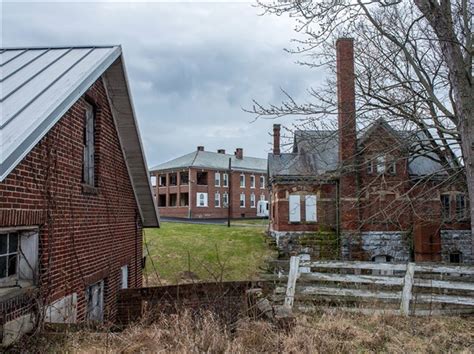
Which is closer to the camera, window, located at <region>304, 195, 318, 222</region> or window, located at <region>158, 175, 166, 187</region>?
window, located at <region>304, 195, 318, 222</region>

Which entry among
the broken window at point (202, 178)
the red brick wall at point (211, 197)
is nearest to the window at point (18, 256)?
the red brick wall at point (211, 197)

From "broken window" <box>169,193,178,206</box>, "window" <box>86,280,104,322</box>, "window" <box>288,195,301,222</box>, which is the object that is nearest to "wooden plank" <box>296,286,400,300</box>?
"window" <box>86,280,104,322</box>

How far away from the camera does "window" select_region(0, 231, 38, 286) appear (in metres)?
5.80

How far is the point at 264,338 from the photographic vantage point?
553 cm

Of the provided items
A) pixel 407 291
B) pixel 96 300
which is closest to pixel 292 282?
pixel 407 291

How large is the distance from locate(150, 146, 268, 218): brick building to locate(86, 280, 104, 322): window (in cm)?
4227

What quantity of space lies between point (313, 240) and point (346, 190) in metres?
3.74

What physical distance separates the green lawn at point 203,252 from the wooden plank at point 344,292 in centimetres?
992

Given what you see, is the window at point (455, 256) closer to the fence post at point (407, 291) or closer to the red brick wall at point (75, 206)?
the fence post at point (407, 291)

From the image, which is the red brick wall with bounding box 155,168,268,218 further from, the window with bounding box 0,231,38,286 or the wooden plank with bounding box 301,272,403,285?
the window with bounding box 0,231,38,286

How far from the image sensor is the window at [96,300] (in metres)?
8.55

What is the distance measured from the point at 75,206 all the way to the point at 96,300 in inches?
97.0

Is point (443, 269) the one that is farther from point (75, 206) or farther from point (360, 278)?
point (75, 206)

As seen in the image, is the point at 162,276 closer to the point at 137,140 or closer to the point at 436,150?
the point at 137,140
